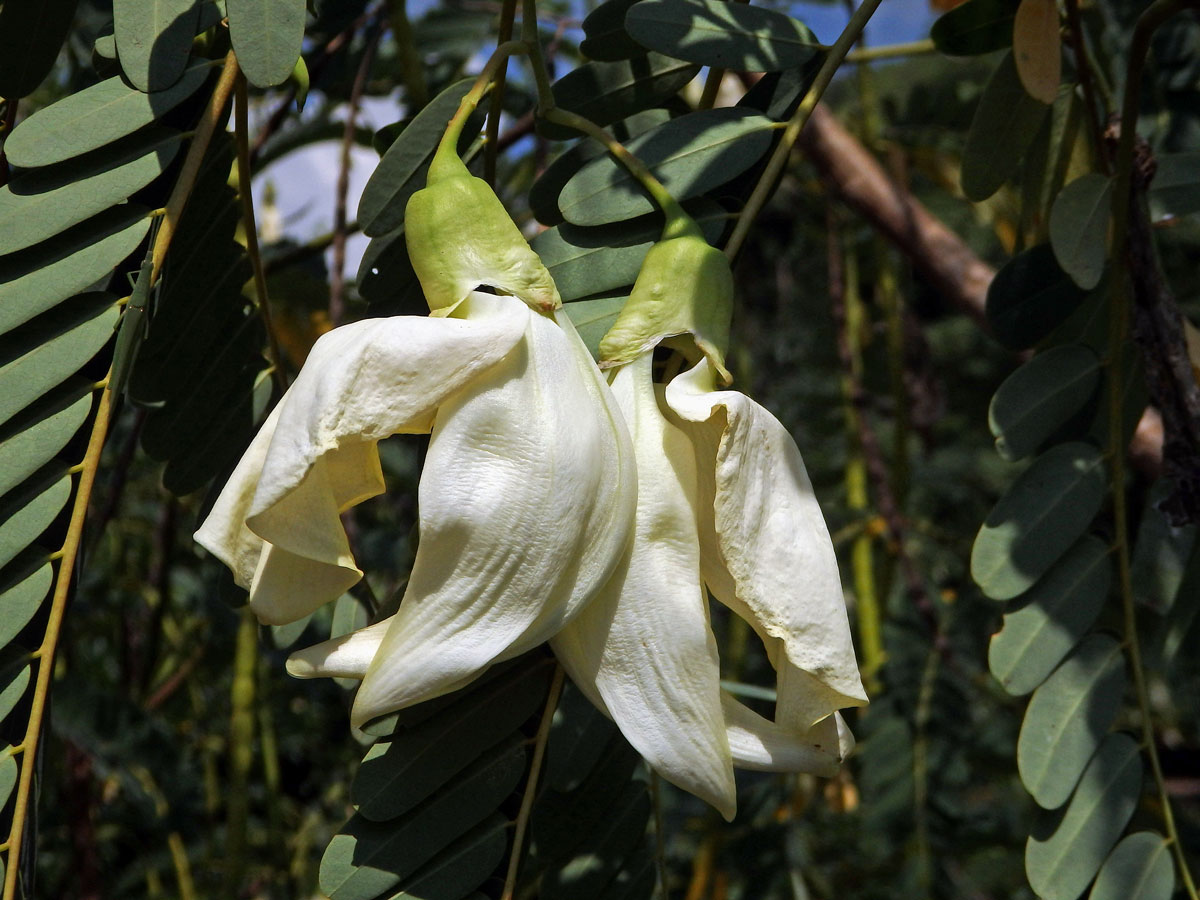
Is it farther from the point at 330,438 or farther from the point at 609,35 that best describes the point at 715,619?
the point at 330,438

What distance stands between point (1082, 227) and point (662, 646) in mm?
431

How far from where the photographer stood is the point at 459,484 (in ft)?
1.32

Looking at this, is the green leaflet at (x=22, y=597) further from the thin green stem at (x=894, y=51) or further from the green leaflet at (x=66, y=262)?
the thin green stem at (x=894, y=51)

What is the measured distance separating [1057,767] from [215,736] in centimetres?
158

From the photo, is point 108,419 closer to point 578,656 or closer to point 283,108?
point 578,656

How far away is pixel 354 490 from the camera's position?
1.49ft

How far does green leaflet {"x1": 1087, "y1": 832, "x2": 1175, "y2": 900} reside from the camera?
64 cm

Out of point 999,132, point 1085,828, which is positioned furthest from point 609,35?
point 1085,828

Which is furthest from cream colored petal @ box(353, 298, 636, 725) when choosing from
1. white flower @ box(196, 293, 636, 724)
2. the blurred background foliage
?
the blurred background foliage

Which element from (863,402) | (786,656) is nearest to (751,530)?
(786,656)

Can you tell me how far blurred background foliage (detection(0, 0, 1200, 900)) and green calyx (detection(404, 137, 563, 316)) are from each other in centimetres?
44

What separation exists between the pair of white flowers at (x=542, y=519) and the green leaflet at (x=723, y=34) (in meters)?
0.18

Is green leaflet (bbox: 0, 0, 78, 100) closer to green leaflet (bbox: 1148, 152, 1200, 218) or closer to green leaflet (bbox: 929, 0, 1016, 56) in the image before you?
green leaflet (bbox: 929, 0, 1016, 56)

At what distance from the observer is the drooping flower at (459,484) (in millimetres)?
401
